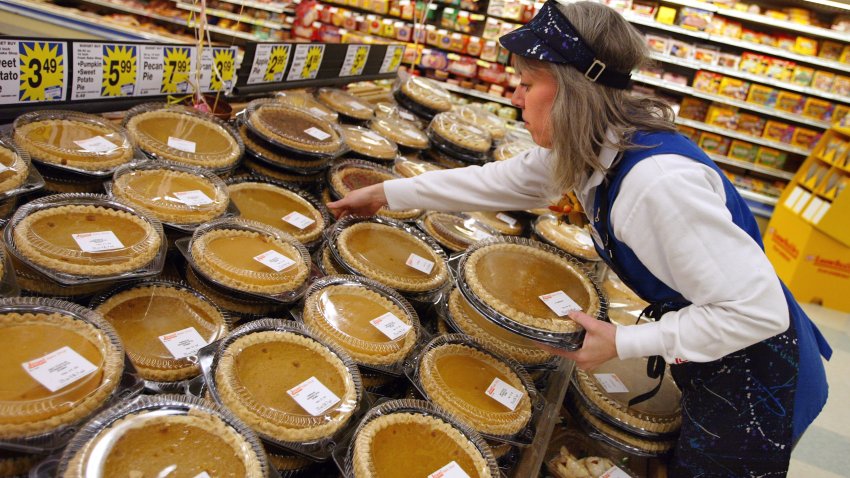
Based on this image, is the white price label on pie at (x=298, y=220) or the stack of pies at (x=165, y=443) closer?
the stack of pies at (x=165, y=443)

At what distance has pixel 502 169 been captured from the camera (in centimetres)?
207

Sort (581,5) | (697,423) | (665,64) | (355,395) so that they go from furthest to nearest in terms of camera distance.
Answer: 1. (665,64)
2. (697,423)
3. (581,5)
4. (355,395)

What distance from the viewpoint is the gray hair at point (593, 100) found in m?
1.48

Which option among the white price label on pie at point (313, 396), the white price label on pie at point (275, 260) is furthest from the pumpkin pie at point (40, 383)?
the white price label on pie at point (275, 260)

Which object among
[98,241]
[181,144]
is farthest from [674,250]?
[181,144]

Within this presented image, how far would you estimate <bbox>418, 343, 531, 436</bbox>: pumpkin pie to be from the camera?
155 centimetres

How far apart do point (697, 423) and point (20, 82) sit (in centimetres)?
251

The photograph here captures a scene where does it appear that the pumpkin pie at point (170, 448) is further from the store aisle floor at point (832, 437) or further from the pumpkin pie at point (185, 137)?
the store aisle floor at point (832, 437)

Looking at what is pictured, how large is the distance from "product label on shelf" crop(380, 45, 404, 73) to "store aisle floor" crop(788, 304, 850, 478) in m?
3.74

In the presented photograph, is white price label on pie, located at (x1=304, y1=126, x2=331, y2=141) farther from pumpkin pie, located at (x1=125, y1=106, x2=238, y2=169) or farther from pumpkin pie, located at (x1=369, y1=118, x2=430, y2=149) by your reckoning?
pumpkin pie, located at (x1=369, y1=118, x2=430, y2=149)

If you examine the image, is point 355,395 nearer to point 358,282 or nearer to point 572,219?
point 358,282

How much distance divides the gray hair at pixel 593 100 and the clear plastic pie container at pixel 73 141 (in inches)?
53.5

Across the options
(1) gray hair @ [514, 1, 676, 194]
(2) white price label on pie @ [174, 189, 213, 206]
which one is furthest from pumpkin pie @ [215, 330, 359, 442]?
(1) gray hair @ [514, 1, 676, 194]

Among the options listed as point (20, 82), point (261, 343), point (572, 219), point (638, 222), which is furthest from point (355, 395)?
point (20, 82)
